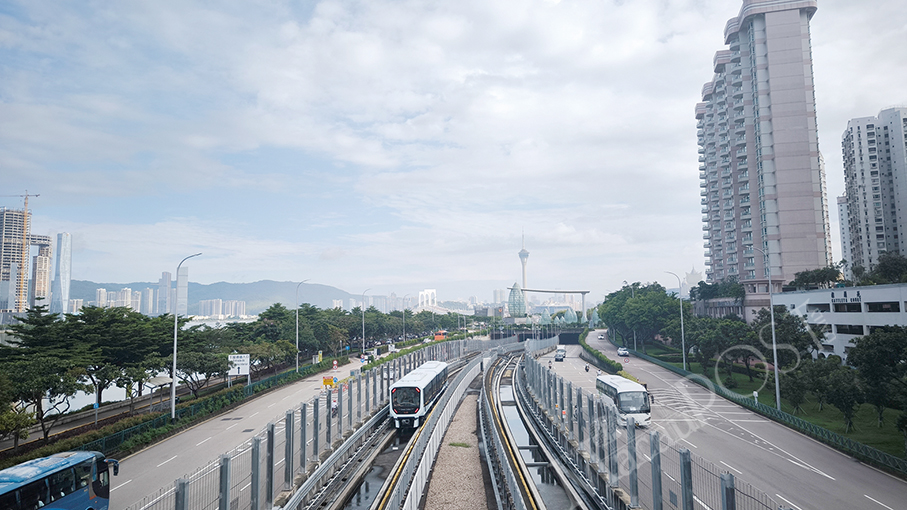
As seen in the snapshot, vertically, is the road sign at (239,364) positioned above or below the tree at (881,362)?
below

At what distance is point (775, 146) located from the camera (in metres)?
82.8

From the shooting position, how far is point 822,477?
22.0 m

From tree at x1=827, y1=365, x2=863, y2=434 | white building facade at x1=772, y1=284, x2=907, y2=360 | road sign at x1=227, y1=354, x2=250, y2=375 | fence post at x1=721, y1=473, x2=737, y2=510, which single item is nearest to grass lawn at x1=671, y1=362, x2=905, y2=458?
tree at x1=827, y1=365, x2=863, y2=434

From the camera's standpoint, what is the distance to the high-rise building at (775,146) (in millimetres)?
81438

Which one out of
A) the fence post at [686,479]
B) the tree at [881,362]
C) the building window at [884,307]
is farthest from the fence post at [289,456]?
the building window at [884,307]

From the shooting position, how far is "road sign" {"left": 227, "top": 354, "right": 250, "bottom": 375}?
141 feet

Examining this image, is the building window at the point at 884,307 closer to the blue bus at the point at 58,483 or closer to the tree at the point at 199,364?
the tree at the point at 199,364

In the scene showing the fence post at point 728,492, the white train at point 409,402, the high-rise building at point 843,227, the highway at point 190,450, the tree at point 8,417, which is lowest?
the highway at point 190,450

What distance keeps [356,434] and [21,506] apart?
15.2 meters

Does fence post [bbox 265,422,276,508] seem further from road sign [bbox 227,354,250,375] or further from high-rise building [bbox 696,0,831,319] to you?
high-rise building [bbox 696,0,831,319]

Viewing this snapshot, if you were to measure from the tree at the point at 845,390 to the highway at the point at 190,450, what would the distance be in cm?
2911

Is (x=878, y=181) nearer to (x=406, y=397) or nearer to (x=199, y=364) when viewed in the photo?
(x=406, y=397)

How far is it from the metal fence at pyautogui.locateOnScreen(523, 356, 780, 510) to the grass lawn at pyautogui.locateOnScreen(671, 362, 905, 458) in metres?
11.1

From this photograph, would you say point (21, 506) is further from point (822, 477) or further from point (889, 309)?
point (889, 309)
